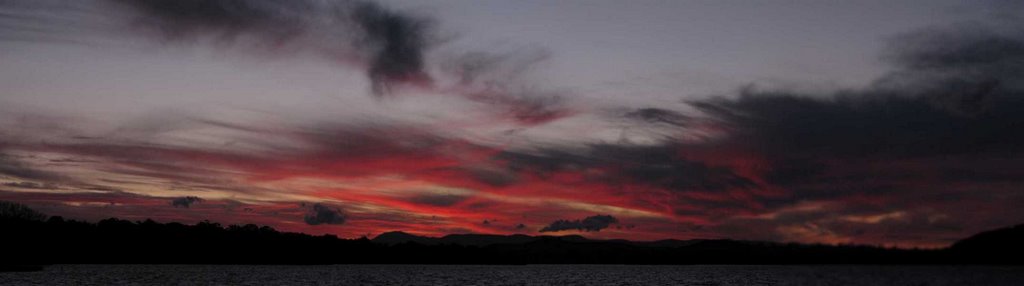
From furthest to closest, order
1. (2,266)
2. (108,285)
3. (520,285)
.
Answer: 1. (2,266)
2. (520,285)
3. (108,285)

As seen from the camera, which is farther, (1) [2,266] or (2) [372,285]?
(1) [2,266]

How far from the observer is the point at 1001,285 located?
153500mm

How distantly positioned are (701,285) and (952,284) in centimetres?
5079

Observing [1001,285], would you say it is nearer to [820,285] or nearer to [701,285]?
[820,285]

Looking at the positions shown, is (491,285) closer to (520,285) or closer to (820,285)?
(520,285)

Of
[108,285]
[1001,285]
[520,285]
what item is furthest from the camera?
[520,285]

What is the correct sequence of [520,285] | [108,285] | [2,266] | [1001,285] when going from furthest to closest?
A: 1. [2,266]
2. [520,285]
3. [1001,285]
4. [108,285]

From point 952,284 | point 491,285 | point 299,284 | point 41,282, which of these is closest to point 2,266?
point 41,282

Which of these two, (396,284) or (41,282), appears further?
(396,284)

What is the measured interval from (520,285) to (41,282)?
8746 cm

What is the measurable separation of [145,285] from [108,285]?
871 cm

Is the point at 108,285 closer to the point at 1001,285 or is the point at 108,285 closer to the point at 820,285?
the point at 820,285

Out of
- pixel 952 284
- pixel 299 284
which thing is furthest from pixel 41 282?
pixel 952 284

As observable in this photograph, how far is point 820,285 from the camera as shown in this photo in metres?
171
